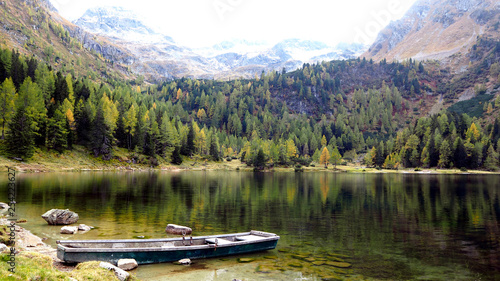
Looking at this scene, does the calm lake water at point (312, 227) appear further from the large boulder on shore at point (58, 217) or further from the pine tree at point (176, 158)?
the pine tree at point (176, 158)

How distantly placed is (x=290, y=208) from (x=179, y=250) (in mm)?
27802

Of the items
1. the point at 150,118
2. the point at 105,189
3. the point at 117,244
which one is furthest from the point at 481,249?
the point at 150,118

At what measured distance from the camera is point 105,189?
61.7 m

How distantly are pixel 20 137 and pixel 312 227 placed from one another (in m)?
93.7

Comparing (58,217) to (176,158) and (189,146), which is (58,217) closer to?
(176,158)

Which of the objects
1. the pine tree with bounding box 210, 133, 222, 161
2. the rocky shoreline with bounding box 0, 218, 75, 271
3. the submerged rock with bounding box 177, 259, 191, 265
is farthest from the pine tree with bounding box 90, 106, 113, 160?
the submerged rock with bounding box 177, 259, 191, 265

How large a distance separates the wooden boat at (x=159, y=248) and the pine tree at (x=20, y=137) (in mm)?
86658

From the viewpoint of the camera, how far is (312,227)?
3475 centimetres

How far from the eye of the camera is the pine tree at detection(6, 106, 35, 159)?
290 ft

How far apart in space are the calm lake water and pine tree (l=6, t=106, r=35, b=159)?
127 ft

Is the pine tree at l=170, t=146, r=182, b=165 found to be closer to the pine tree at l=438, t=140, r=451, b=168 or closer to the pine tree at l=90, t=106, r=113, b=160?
the pine tree at l=90, t=106, r=113, b=160

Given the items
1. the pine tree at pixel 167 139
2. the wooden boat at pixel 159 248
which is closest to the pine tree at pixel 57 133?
the pine tree at pixel 167 139

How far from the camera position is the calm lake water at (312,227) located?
69.6 feet

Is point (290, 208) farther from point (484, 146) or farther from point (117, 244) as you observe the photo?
point (484, 146)
